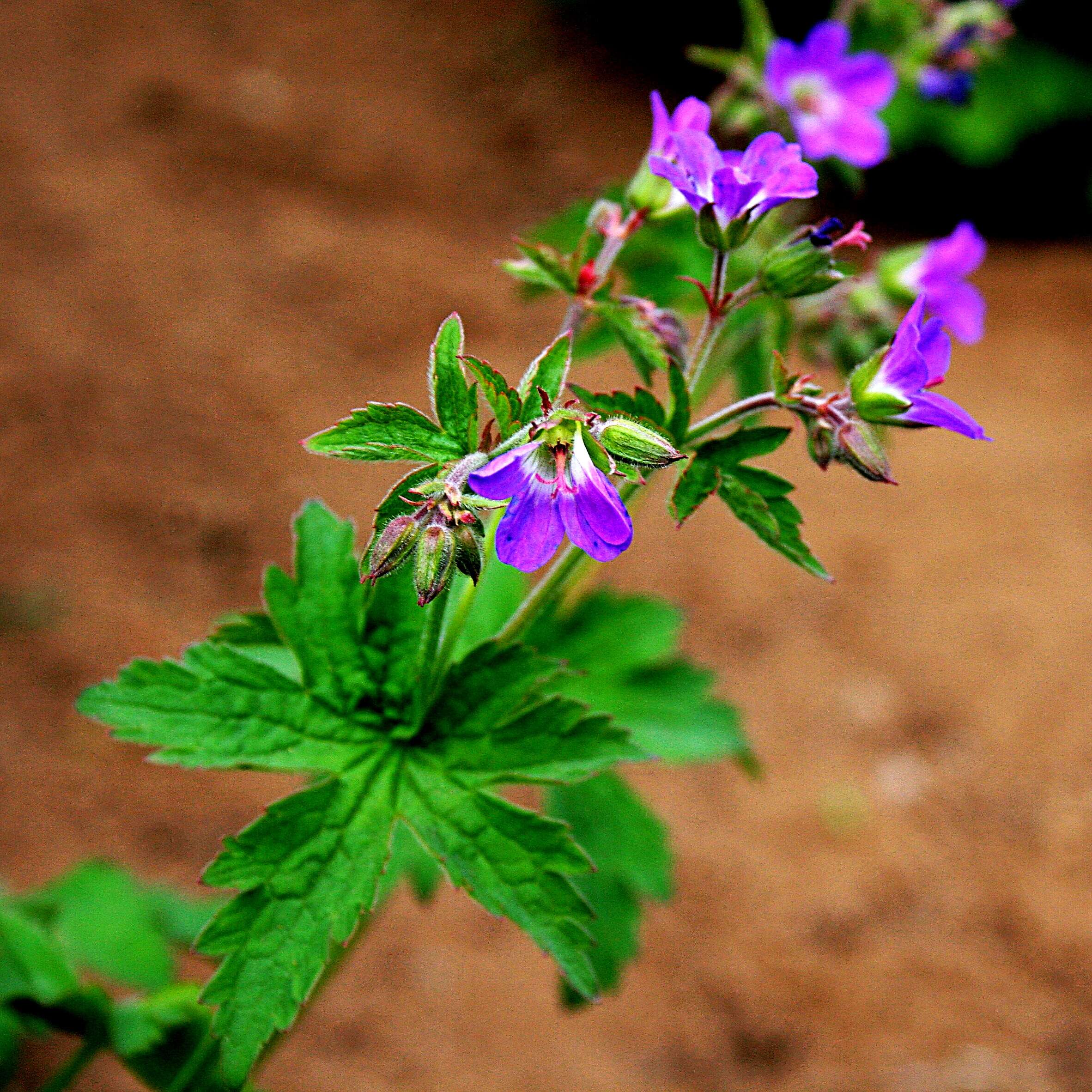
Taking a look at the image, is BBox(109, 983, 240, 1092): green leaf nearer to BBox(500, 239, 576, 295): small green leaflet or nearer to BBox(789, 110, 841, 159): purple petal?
BBox(500, 239, 576, 295): small green leaflet

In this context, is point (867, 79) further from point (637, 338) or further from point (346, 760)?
point (346, 760)

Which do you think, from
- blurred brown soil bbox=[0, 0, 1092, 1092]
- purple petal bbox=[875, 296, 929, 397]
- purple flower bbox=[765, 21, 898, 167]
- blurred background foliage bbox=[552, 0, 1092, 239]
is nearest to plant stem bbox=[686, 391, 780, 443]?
purple petal bbox=[875, 296, 929, 397]

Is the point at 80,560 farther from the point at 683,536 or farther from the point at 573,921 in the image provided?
the point at 573,921

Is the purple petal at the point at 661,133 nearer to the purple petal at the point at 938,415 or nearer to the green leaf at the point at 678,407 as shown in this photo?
the green leaf at the point at 678,407

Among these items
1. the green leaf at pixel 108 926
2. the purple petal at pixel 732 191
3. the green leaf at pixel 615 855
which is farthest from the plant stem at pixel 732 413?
the green leaf at pixel 108 926

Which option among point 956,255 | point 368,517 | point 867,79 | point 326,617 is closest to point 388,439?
point 326,617
